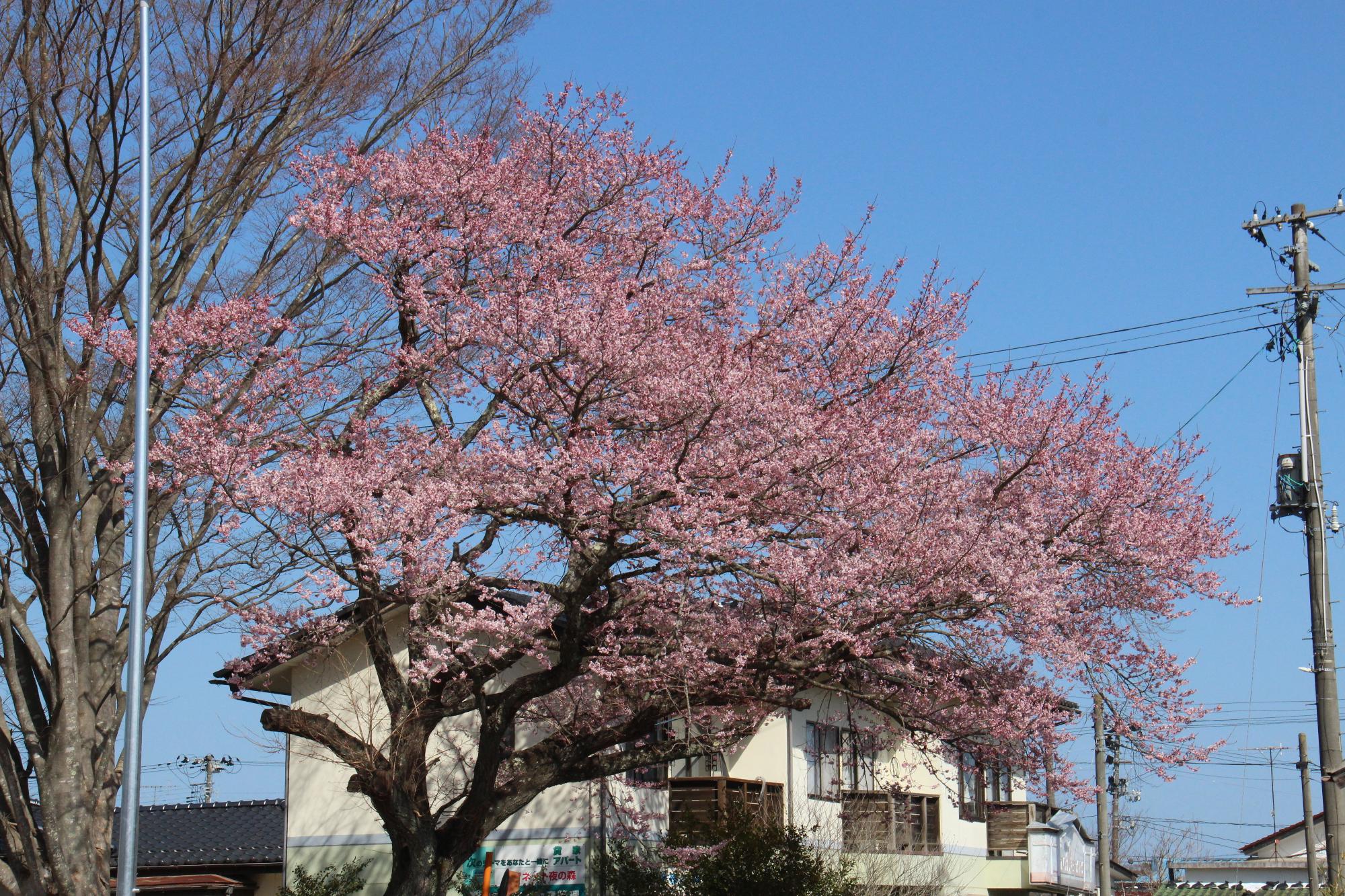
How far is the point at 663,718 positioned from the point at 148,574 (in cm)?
510

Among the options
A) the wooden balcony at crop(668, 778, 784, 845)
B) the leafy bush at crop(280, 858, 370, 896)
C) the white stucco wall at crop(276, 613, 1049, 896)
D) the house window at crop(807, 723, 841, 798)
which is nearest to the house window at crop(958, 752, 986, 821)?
the house window at crop(807, 723, 841, 798)

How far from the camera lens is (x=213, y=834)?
23672 millimetres

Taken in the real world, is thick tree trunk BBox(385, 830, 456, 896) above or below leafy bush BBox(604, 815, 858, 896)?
above

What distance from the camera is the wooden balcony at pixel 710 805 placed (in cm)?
1928

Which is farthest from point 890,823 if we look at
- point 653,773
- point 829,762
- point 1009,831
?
point 1009,831

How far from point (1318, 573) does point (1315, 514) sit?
30.9 inches

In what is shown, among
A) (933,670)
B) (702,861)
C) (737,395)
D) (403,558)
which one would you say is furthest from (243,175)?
(702,861)

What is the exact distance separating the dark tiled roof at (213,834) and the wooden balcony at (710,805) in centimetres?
635

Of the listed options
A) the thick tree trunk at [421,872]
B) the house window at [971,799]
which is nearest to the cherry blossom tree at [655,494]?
the thick tree trunk at [421,872]

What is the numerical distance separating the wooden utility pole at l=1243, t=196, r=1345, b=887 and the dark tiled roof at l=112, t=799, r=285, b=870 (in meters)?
15.1

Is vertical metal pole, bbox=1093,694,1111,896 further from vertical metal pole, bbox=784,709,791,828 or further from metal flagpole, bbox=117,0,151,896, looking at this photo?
metal flagpole, bbox=117,0,151,896

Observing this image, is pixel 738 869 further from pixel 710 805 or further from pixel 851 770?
pixel 851 770

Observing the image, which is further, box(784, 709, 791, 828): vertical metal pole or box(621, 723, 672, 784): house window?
box(784, 709, 791, 828): vertical metal pole

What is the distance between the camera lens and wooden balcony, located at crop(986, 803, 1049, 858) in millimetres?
28109
